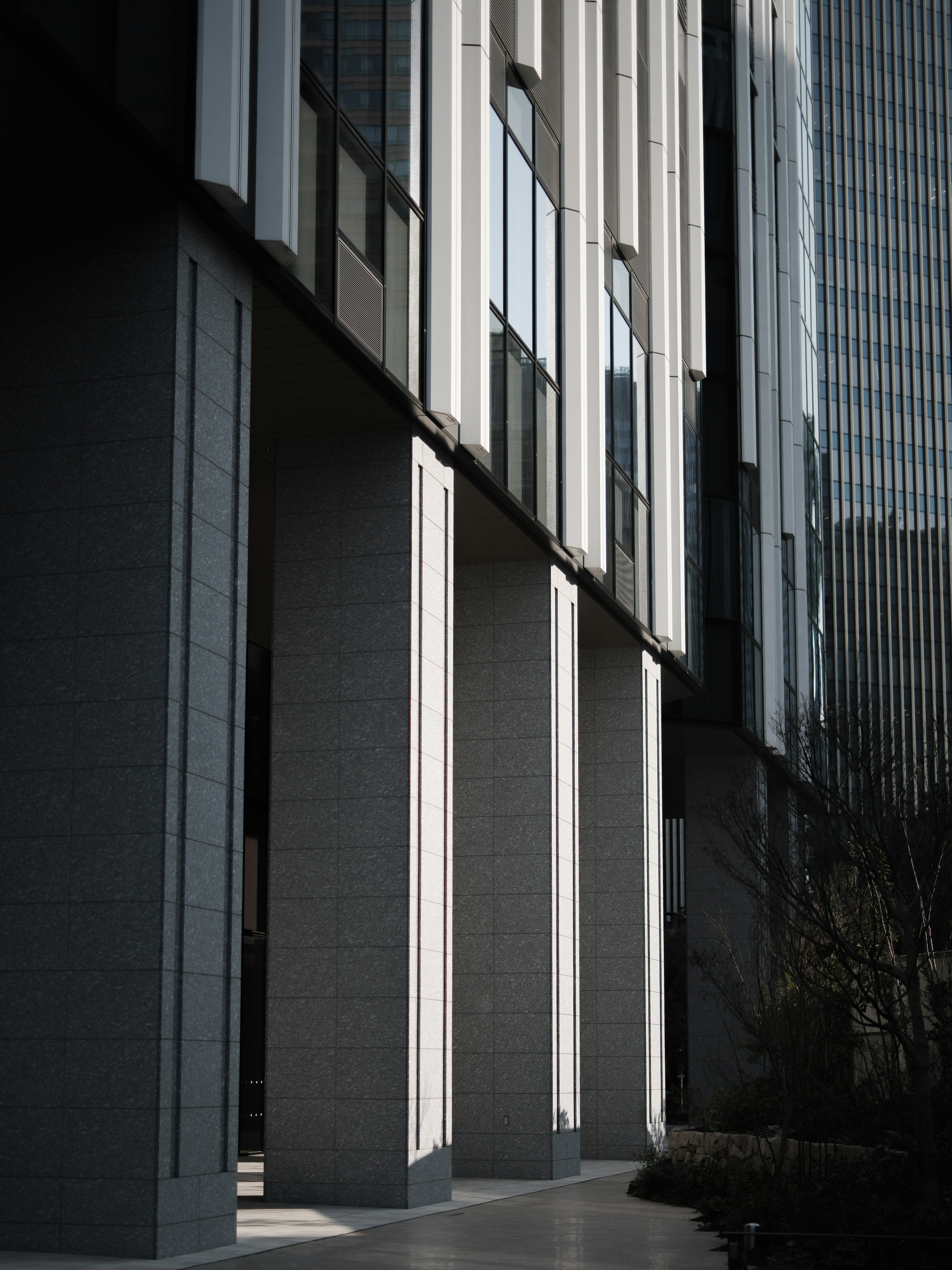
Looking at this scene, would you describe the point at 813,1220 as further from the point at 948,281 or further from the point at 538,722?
the point at 948,281

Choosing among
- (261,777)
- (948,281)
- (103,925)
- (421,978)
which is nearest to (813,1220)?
(421,978)

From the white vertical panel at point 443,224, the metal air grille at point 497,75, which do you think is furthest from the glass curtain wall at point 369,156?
the metal air grille at point 497,75

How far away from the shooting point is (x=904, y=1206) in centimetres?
1538

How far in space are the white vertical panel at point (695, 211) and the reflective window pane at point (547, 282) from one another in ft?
33.0

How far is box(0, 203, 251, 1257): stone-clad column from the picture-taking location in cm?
1287

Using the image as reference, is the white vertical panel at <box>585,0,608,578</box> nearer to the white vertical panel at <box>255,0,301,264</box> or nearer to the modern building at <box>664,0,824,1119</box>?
the modern building at <box>664,0,824,1119</box>

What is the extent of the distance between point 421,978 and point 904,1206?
593 centimetres

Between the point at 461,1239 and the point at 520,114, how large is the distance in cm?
1583

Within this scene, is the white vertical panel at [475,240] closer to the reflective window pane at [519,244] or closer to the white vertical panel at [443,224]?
the white vertical panel at [443,224]

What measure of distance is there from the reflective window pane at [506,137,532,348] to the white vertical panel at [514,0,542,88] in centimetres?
111

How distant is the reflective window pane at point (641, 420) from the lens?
3042 cm

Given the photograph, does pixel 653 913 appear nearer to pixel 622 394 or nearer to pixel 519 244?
pixel 622 394

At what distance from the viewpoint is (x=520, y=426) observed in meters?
23.3

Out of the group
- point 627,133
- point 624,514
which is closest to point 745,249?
point 627,133
